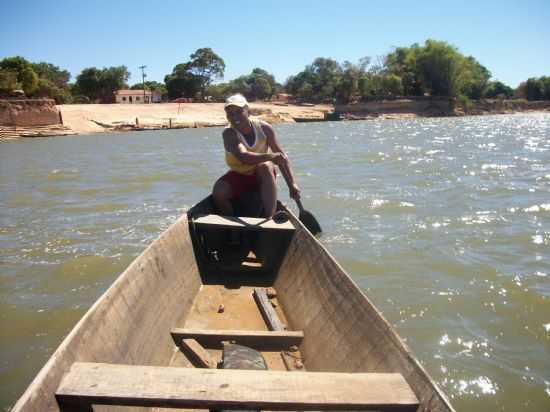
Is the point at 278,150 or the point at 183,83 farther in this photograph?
the point at 183,83

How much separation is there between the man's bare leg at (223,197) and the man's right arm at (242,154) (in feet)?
1.77

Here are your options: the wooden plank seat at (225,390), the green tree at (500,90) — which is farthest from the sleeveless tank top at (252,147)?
the green tree at (500,90)

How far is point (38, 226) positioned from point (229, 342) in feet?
19.8

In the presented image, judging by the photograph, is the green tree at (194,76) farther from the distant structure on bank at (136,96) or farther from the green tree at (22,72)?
the green tree at (22,72)

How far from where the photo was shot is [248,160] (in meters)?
4.36

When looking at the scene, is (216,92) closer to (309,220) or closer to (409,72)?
(409,72)

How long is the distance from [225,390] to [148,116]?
159 ft

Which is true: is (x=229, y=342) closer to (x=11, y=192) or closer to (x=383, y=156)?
(x=11, y=192)

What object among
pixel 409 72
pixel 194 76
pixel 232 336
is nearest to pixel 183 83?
pixel 194 76

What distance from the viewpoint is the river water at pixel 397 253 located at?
3648 mm

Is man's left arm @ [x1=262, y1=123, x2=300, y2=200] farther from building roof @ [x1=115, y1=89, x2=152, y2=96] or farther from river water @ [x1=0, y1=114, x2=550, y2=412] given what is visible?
building roof @ [x1=115, y1=89, x2=152, y2=96]

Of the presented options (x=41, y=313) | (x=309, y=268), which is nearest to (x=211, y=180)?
(x=41, y=313)

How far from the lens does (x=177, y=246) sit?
4008mm

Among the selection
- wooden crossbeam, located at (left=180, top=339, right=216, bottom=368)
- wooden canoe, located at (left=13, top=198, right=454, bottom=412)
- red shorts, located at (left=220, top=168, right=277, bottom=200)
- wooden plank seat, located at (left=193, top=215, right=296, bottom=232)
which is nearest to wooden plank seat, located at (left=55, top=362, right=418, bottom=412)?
wooden canoe, located at (left=13, top=198, right=454, bottom=412)
